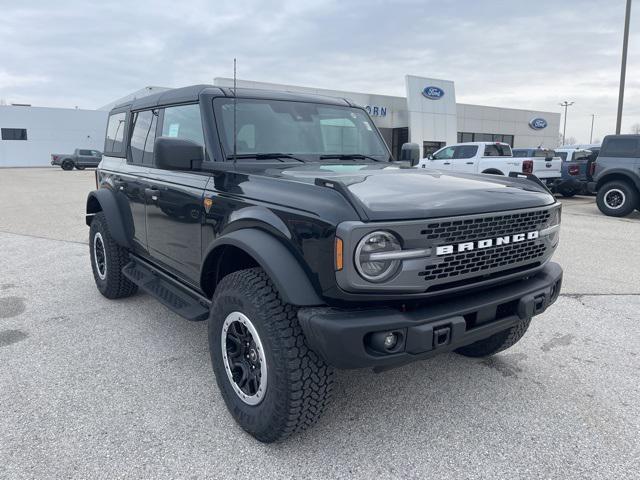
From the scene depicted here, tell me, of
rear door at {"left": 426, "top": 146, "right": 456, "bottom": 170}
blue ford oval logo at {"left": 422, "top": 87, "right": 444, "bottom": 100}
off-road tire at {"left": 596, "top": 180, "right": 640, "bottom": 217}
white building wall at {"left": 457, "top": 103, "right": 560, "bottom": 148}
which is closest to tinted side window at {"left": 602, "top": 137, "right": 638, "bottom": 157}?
off-road tire at {"left": 596, "top": 180, "right": 640, "bottom": 217}

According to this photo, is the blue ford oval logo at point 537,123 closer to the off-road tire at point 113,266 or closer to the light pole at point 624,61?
the light pole at point 624,61

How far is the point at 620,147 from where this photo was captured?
11.2m

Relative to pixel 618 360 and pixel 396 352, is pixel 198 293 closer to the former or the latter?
pixel 396 352

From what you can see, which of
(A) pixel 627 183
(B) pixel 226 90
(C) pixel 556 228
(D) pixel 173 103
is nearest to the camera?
(C) pixel 556 228

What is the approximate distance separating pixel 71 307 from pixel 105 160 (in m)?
1.57

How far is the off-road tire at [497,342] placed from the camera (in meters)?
3.33

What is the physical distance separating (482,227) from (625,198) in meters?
10.7

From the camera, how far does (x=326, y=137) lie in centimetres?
369

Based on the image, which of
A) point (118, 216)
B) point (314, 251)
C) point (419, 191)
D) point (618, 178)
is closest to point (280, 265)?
point (314, 251)

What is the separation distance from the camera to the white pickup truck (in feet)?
43.9

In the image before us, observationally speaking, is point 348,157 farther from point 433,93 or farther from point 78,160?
point 78,160

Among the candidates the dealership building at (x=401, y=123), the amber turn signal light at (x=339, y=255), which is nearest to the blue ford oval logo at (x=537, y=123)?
the dealership building at (x=401, y=123)

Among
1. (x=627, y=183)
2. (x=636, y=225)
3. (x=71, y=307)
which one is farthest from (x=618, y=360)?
(x=627, y=183)

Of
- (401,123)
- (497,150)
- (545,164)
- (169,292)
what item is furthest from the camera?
(401,123)
